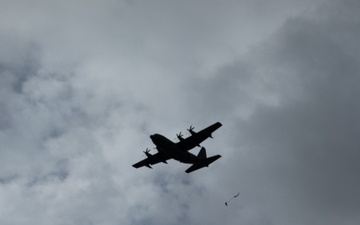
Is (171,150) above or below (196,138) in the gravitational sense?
above

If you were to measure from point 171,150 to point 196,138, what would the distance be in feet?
16.3

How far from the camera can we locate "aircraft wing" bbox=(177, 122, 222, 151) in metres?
65.2

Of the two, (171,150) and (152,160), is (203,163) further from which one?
(152,160)

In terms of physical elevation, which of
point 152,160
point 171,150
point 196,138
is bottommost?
point 196,138

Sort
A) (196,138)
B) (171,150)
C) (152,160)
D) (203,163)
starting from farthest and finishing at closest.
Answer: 1. (152,160)
2. (203,163)
3. (196,138)
4. (171,150)

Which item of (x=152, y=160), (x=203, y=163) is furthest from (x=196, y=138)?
(x=152, y=160)

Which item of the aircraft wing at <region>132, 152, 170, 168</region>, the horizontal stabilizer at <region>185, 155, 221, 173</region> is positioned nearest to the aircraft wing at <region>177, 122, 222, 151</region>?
the horizontal stabilizer at <region>185, 155, 221, 173</region>

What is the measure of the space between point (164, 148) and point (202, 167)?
9726mm

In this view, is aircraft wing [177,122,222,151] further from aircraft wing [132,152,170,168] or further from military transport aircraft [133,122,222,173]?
aircraft wing [132,152,170,168]

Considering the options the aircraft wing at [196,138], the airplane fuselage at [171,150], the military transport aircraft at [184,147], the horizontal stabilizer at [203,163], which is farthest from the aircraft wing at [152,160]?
the aircraft wing at [196,138]

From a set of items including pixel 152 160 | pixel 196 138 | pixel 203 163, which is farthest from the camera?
pixel 152 160

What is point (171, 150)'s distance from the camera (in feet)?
217

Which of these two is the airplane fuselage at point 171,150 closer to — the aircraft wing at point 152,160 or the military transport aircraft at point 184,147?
the military transport aircraft at point 184,147

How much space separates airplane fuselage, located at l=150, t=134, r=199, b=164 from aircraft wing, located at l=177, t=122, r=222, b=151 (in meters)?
1.05
